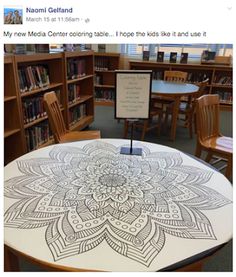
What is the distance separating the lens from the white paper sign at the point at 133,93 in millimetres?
1306

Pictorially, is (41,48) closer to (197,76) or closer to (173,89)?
(173,89)

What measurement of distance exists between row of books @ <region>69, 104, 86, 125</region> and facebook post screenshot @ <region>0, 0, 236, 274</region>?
0.52 metres

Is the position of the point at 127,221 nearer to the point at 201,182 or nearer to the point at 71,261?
the point at 71,261

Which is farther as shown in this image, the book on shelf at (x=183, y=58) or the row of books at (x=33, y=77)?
the book on shelf at (x=183, y=58)

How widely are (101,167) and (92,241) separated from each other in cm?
52

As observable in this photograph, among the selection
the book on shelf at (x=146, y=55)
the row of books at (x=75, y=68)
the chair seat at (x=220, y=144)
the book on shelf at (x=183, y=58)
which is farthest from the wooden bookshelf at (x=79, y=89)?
the book on shelf at (x=183, y=58)

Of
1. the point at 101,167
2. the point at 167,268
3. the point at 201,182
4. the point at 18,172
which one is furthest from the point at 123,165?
the point at 167,268

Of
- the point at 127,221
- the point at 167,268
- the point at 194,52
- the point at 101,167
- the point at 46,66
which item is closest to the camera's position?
the point at 167,268

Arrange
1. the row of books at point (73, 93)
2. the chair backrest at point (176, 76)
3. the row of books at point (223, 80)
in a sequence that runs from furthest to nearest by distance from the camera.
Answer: the row of books at point (223, 80) → the chair backrest at point (176, 76) → the row of books at point (73, 93)

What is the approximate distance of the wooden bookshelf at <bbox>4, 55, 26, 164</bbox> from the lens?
2131mm

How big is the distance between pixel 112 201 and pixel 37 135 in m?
2.00
